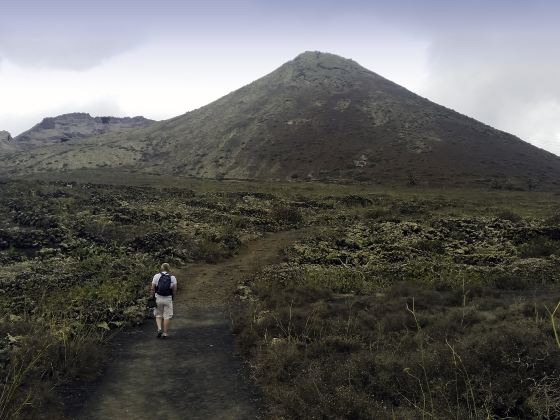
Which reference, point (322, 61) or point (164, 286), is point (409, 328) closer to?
point (164, 286)

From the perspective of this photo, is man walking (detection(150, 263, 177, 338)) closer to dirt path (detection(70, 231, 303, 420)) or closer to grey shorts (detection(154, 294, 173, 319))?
grey shorts (detection(154, 294, 173, 319))

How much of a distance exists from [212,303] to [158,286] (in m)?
3.87

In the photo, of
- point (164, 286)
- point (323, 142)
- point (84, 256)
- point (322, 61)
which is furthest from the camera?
point (322, 61)

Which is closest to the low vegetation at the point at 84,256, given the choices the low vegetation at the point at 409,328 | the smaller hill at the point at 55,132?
the low vegetation at the point at 409,328

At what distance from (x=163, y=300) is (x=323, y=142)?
6575cm

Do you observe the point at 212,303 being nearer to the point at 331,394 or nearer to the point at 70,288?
the point at 70,288

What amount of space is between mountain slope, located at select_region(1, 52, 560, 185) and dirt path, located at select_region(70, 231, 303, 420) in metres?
50.7

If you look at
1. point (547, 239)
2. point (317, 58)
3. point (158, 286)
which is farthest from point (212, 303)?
point (317, 58)

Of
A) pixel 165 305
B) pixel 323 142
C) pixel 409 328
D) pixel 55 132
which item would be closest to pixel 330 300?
pixel 409 328

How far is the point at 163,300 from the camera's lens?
41.9 feet

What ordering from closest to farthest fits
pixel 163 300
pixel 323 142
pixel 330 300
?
pixel 163 300 < pixel 330 300 < pixel 323 142

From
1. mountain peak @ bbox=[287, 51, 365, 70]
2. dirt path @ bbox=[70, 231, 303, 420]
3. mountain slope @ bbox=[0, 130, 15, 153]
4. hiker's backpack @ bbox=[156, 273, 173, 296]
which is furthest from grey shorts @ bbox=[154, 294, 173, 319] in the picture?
mountain slope @ bbox=[0, 130, 15, 153]

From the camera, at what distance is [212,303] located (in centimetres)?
1650

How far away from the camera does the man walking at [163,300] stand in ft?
41.8
